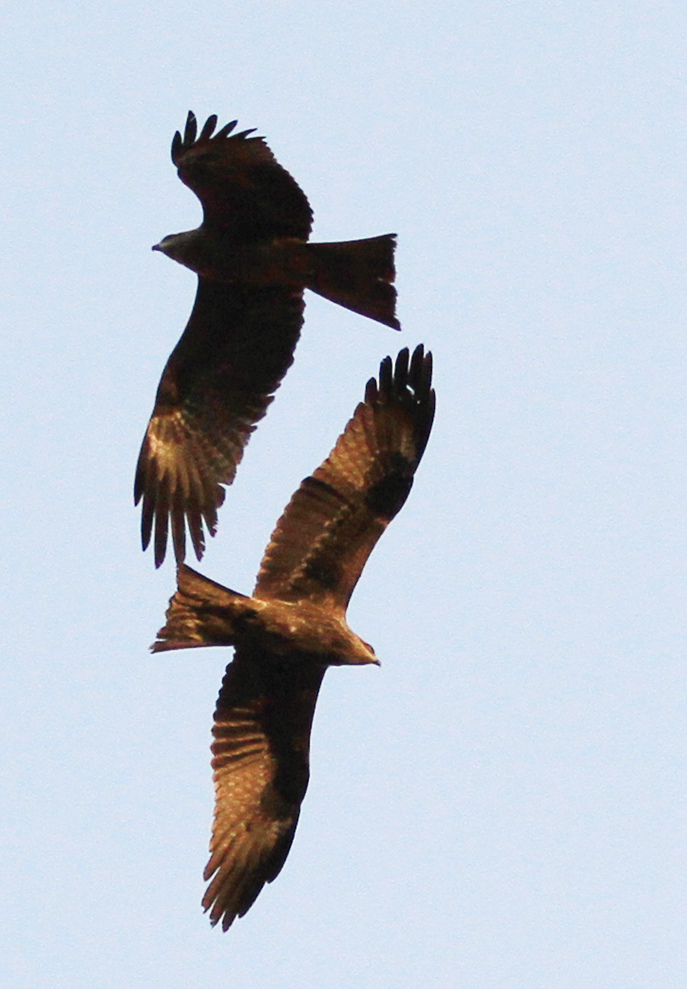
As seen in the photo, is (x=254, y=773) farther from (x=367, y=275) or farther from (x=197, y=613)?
(x=367, y=275)

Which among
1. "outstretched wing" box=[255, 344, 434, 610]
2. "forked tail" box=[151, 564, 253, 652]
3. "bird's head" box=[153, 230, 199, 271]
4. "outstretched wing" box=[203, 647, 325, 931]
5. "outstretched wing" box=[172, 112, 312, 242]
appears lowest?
"outstretched wing" box=[203, 647, 325, 931]

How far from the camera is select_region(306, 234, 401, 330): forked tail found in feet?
41.8

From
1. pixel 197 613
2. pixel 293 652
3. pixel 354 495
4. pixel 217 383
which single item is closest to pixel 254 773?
pixel 293 652

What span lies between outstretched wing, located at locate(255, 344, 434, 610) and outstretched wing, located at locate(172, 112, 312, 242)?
1.06 metres

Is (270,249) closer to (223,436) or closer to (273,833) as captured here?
(223,436)

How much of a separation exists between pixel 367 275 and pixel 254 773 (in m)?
2.73

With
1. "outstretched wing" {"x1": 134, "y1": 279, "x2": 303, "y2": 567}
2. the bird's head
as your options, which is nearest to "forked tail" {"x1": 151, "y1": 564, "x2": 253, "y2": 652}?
"outstretched wing" {"x1": 134, "y1": 279, "x2": 303, "y2": 567}

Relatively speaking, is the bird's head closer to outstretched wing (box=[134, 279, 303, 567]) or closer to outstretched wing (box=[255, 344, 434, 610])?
outstretched wing (box=[134, 279, 303, 567])

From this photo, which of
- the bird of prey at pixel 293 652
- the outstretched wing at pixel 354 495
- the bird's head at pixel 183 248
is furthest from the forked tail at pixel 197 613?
the bird's head at pixel 183 248

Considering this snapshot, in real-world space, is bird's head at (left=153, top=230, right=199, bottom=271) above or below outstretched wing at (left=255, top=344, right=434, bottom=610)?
above

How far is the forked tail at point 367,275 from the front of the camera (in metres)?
12.8

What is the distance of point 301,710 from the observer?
1247 cm

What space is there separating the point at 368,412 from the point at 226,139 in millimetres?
1692

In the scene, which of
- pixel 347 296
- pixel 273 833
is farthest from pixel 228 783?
pixel 347 296
